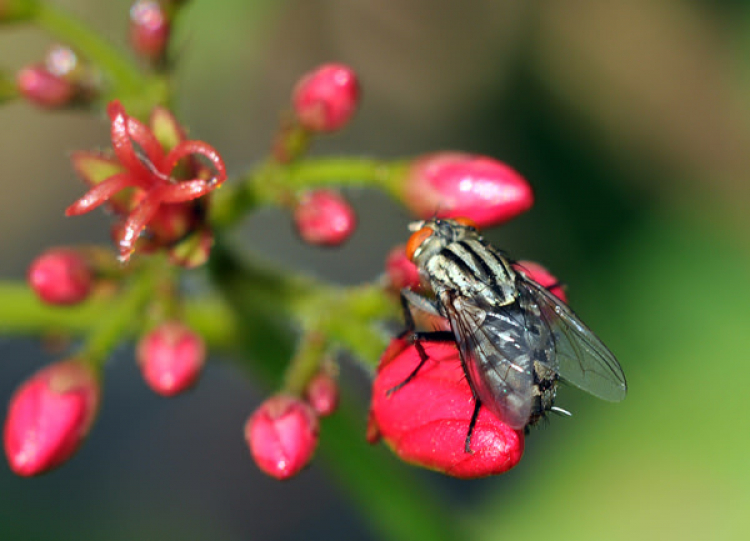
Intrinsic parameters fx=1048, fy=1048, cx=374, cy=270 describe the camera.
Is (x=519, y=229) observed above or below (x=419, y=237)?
below

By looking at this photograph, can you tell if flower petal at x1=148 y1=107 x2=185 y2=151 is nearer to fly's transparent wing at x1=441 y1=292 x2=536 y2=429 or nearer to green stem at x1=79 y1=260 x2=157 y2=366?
green stem at x1=79 y1=260 x2=157 y2=366

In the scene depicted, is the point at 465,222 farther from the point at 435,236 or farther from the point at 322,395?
the point at 322,395

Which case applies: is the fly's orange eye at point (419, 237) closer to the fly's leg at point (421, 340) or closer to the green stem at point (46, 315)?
the fly's leg at point (421, 340)

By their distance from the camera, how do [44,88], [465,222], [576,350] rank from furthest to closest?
[44,88]
[465,222]
[576,350]

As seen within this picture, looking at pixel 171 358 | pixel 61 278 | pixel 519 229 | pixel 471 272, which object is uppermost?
pixel 471 272

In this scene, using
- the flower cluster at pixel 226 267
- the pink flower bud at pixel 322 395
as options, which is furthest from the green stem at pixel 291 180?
the pink flower bud at pixel 322 395

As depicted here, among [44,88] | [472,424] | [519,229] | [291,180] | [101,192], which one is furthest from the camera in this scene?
[519,229]

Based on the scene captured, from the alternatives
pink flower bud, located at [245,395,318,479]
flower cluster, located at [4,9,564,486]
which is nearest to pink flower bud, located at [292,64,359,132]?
flower cluster, located at [4,9,564,486]

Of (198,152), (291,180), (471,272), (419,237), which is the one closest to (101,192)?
(198,152)
